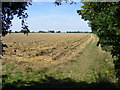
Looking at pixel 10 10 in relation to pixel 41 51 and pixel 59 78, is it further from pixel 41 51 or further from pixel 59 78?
pixel 41 51

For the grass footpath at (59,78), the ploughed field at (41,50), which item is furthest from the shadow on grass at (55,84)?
the ploughed field at (41,50)

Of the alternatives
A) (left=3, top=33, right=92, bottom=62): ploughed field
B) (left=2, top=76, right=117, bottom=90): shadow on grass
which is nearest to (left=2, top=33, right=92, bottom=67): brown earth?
(left=3, top=33, right=92, bottom=62): ploughed field

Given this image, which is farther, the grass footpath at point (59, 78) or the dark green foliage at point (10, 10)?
the grass footpath at point (59, 78)

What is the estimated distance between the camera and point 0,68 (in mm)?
12102

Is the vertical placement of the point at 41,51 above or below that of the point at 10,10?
below

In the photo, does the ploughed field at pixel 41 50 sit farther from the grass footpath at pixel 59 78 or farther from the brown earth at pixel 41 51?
the grass footpath at pixel 59 78

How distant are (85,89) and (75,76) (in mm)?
2365

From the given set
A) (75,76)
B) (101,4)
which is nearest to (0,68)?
(75,76)

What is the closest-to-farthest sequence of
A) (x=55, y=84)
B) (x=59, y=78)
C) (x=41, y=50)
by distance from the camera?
(x=55, y=84), (x=59, y=78), (x=41, y=50)

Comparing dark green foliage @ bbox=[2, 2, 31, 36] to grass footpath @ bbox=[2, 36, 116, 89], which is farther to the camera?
grass footpath @ bbox=[2, 36, 116, 89]

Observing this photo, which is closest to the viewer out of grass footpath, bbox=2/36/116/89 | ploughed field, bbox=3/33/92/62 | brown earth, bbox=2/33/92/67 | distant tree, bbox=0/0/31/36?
distant tree, bbox=0/0/31/36

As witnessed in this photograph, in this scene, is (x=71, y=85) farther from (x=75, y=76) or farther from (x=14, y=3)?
(x=14, y=3)

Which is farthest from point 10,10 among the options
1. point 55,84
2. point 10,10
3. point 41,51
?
point 41,51

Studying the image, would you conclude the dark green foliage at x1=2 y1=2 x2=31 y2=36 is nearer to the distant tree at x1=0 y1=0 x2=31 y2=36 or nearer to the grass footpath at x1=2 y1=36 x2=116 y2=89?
the distant tree at x1=0 y1=0 x2=31 y2=36
